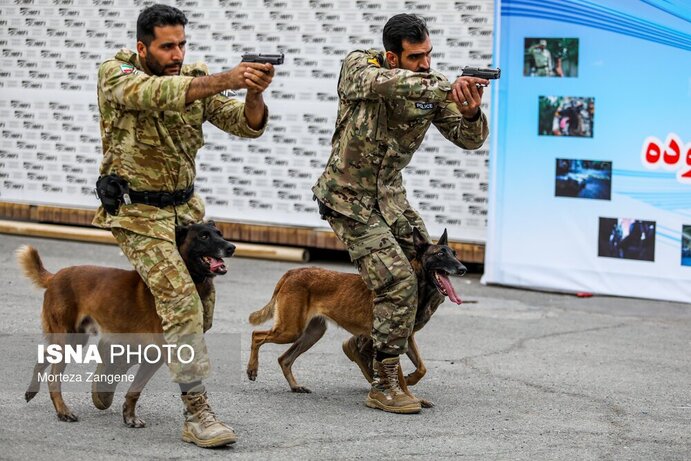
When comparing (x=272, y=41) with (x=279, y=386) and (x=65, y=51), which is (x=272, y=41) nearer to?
(x=65, y=51)

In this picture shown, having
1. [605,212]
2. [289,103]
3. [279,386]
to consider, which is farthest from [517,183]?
[279,386]

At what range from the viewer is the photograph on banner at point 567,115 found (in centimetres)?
998

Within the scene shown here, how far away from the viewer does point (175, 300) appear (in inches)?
212

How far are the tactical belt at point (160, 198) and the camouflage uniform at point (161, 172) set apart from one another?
0.07ft

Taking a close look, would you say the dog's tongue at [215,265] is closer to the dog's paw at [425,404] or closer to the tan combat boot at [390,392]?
the tan combat boot at [390,392]

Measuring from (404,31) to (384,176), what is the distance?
2.79ft

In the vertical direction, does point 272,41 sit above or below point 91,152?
above

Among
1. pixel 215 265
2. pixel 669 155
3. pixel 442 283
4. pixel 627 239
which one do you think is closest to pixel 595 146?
pixel 669 155

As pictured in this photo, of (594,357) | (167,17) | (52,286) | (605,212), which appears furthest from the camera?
(605,212)

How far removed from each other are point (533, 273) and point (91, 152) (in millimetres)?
5102

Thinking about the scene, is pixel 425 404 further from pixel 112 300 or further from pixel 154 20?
pixel 154 20

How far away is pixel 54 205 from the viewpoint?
1251cm

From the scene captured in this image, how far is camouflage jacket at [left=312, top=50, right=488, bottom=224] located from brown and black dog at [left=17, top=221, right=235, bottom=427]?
961 mm

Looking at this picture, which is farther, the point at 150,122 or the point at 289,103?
the point at 289,103
